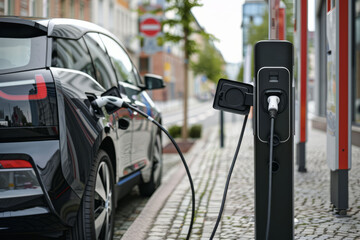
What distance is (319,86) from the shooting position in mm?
18625

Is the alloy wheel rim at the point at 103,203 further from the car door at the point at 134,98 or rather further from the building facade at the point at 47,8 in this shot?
the building facade at the point at 47,8

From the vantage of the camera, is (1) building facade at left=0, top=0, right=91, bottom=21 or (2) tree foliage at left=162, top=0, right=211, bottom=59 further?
(1) building facade at left=0, top=0, right=91, bottom=21

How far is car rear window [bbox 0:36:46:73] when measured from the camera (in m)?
3.59

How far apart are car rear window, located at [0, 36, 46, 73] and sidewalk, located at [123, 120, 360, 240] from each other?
5.29 feet

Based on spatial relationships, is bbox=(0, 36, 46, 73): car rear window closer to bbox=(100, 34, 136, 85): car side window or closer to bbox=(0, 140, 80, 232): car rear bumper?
bbox=(0, 140, 80, 232): car rear bumper

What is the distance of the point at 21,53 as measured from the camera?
145 inches

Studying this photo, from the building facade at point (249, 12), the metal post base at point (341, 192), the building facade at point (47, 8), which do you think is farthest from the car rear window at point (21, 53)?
the building facade at point (47, 8)

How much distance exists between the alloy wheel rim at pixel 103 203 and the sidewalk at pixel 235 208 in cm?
38

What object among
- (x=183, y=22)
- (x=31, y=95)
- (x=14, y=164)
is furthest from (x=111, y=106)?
(x=183, y=22)

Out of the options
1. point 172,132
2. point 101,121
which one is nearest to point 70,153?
point 101,121

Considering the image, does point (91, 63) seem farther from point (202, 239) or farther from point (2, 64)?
point (202, 239)

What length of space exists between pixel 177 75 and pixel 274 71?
73540 millimetres

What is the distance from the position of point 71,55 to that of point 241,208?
2384 millimetres

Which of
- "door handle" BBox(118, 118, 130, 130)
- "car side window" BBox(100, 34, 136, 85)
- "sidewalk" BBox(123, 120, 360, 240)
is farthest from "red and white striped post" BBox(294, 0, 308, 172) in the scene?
"door handle" BBox(118, 118, 130, 130)
